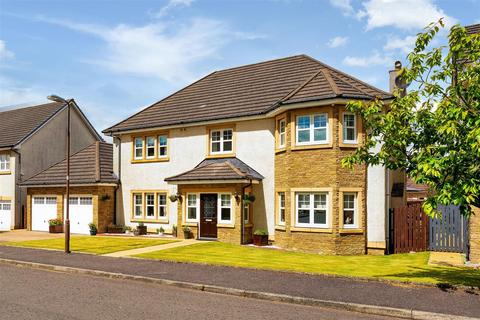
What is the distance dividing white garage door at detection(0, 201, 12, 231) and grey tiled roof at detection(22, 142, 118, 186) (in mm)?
3392

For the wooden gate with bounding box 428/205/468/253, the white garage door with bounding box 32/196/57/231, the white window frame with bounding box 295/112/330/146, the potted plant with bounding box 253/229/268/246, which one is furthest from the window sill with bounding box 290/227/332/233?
the white garage door with bounding box 32/196/57/231

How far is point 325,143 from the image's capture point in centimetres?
1827

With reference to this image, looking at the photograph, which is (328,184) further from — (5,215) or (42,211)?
(5,215)

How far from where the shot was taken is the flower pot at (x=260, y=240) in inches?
803

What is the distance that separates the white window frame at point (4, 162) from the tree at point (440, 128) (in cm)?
2700

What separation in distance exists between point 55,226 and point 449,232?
71.8 feet

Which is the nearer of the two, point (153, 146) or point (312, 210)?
point (312, 210)

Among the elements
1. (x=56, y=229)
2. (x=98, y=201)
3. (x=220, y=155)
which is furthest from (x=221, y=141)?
(x=56, y=229)

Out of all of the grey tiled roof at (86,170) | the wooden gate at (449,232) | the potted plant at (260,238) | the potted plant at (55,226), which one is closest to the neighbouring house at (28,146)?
the grey tiled roof at (86,170)

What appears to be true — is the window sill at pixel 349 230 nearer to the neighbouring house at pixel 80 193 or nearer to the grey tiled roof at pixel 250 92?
the grey tiled roof at pixel 250 92

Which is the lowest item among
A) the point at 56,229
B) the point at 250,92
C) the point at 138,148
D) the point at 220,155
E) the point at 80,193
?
the point at 56,229

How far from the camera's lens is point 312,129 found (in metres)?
18.7

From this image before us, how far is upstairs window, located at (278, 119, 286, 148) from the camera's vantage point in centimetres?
2019

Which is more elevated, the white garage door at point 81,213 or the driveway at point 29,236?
the white garage door at point 81,213
